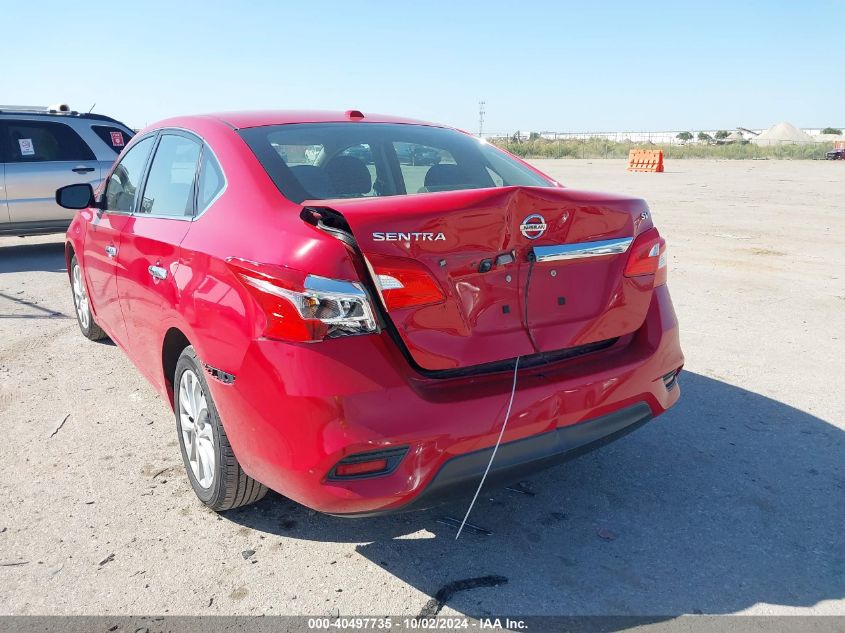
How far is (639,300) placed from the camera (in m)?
2.90

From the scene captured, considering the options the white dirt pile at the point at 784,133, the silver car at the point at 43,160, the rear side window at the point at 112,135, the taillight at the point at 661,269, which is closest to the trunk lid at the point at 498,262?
the taillight at the point at 661,269

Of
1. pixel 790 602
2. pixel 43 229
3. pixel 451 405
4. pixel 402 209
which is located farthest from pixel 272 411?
pixel 43 229

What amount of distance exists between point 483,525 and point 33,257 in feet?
30.3

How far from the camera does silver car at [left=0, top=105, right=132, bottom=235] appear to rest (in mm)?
9367

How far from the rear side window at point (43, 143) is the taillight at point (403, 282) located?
9.02 m

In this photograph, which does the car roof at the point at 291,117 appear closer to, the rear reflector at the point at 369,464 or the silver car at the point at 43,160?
the rear reflector at the point at 369,464

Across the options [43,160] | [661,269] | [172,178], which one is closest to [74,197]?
[172,178]

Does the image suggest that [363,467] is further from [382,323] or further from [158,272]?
[158,272]

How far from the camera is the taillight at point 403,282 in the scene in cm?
231

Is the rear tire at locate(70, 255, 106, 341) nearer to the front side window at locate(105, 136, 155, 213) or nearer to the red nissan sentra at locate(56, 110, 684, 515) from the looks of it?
the front side window at locate(105, 136, 155, 213)

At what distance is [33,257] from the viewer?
33.0 ft

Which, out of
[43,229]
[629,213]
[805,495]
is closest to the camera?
[629,213]

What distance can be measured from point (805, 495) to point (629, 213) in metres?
1.58

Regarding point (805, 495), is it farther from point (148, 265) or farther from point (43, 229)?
A: point (43, 229)
